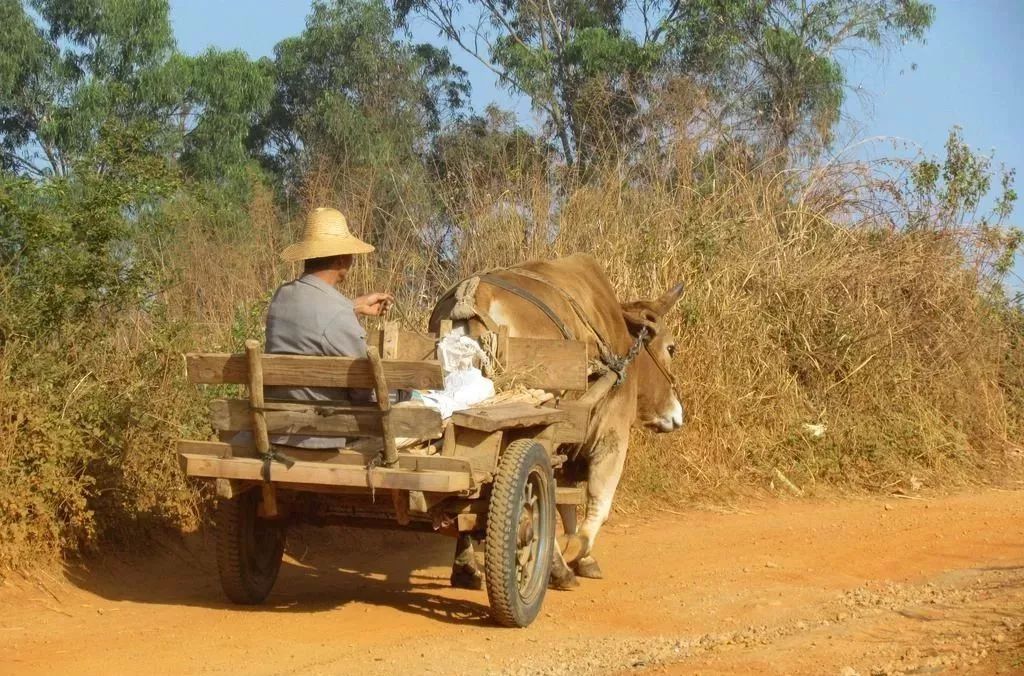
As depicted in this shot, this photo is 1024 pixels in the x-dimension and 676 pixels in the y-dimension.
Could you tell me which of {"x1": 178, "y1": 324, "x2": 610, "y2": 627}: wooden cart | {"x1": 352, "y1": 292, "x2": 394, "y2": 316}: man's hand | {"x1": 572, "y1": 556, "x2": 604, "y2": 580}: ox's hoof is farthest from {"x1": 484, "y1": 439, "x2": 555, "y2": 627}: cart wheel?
{"x1": 572, "y1": 556, "x2": 604, "y2": 580}: ox's hoof

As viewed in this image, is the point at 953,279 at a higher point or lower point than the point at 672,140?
lower

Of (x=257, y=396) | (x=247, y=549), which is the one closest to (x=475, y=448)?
(x=257, y=396)

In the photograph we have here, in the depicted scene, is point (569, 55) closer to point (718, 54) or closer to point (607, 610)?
point (718, 54)

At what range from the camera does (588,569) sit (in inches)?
302

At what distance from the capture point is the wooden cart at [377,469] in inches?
214

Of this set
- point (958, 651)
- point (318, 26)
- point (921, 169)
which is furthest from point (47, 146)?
point (958, 651)

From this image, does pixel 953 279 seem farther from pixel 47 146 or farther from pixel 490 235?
pixel 47 146

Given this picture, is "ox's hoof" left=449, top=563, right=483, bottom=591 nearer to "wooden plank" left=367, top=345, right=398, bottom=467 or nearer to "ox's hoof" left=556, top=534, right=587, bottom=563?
"ox's hoof" left=556, top=534, right=587, bottom=563

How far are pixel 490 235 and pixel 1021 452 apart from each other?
5.84 meters

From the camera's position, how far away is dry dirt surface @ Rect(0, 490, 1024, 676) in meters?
5.30

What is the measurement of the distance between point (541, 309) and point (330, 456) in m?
2.28

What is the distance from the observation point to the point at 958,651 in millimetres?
5043

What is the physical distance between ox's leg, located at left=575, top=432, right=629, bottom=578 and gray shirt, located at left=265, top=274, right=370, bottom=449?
2481mm

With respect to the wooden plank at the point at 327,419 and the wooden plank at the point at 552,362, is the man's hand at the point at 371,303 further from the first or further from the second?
the wooden plank at the point at 327,419
